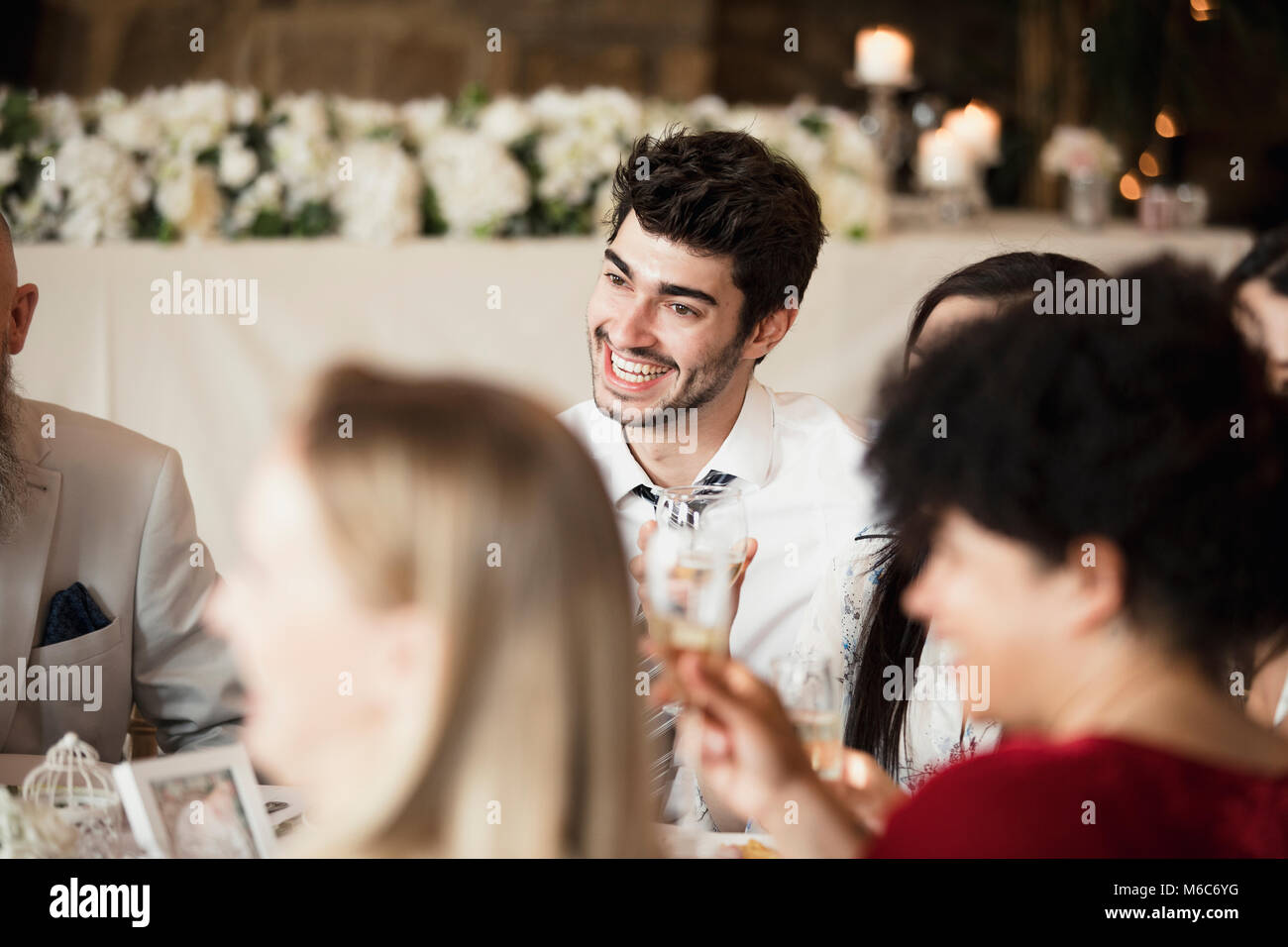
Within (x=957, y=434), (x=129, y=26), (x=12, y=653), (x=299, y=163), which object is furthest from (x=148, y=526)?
(x=129, y=26)

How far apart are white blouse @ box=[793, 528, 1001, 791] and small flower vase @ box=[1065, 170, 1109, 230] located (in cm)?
172

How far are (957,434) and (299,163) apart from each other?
2041 millimetres

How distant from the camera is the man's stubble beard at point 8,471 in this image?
5.69 feet

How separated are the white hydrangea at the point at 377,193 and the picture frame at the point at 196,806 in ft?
5.47

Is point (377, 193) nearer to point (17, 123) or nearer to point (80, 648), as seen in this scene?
point (17, 123)

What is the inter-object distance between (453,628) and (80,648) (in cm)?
120

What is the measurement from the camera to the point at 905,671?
167cm

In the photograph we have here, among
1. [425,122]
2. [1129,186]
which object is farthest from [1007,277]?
[1129,186]

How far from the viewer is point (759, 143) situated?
2045 mm

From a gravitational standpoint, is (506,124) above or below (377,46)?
below

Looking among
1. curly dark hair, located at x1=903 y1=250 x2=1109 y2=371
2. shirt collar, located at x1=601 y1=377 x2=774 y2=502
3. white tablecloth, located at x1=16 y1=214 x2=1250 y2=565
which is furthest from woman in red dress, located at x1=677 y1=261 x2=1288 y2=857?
white tablecloth, located at x1=16 y1=214 x2=1250 y2=565

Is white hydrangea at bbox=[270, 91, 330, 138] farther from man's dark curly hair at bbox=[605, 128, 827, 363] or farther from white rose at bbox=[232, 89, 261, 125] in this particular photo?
man's dark curly hair at bbox=[605, 128, 827, 363]

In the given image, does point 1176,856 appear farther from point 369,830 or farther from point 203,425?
point 203,425

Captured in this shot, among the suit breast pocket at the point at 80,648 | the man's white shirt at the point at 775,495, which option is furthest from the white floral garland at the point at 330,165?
the suit breast pocket at the point at 80,648
